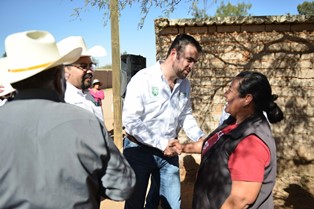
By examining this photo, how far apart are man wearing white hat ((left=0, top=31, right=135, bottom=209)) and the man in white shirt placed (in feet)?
4.00

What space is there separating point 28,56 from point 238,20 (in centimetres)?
449

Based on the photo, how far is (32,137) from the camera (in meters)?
1.28

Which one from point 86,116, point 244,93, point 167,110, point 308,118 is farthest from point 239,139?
point 308,118

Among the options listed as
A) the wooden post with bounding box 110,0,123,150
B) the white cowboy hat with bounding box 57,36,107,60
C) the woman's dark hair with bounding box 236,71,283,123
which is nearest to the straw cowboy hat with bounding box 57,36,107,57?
the white cowboy hat with bounding box 57,36,107,60

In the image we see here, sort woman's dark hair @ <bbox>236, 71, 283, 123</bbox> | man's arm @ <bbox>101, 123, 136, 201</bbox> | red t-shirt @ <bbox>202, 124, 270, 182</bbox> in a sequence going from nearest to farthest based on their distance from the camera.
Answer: man's arm @ <bbox>101, 123, 136, 201</bbox> → red t-shirt @ <bbox>202, 124, 270, 182</bbox> → woman's dark hair @ <bbox>236, 71, 283, 123</bbox>

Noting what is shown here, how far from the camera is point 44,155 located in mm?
1288

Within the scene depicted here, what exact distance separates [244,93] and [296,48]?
3695 mm

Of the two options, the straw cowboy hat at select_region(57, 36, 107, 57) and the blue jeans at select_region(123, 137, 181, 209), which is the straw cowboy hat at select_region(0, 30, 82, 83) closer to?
the straw cowboy hat at select_region(57, 36, 107, 57)

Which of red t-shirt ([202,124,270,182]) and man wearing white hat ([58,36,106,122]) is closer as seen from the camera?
red t-shirt ([202,124,270,182])

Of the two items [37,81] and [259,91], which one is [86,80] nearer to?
[37,81]

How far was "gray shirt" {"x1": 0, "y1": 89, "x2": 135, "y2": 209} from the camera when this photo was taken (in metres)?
1.29

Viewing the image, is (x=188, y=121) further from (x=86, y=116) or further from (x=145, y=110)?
(x=86, y=116)

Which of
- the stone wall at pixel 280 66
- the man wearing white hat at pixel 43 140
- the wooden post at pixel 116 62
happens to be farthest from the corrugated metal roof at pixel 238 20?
the man wearing white hat at pixel 43 140

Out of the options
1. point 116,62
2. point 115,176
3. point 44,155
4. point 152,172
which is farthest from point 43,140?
point 116,62
